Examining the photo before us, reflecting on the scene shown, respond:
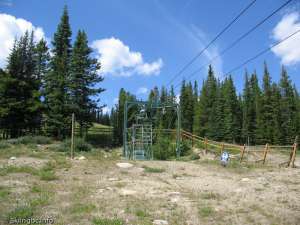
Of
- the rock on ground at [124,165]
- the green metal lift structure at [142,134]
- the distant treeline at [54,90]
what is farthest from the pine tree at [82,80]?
the rock on ground at [124,165]

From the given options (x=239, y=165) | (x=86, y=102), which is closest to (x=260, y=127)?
(x=86, y=102)

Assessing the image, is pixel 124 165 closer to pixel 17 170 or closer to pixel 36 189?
pixel 17 170

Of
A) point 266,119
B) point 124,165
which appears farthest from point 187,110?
point 124,165

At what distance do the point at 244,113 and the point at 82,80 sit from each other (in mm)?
37379

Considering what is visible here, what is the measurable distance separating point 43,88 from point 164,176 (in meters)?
23.2

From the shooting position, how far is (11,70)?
2958 cm

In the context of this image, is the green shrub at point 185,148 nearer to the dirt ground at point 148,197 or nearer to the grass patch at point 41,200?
the dirt ground at point 148,197

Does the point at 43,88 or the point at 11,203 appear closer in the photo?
the point at 11,203

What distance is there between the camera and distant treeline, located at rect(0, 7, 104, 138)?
2798 centimetres

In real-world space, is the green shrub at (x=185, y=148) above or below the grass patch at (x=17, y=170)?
above

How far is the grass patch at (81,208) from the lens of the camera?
5.88 meters

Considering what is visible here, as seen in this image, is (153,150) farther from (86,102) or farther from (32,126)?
(32,126)

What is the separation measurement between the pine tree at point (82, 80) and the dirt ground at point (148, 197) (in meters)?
18.7

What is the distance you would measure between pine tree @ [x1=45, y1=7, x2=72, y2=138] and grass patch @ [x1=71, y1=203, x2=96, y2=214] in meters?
22.3
